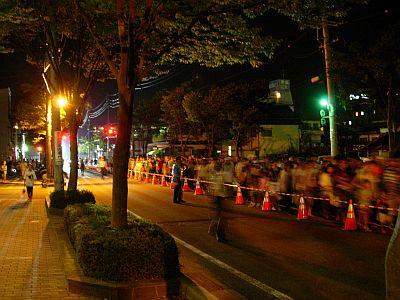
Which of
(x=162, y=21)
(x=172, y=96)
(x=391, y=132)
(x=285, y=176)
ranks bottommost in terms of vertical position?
(x=285, y=176)

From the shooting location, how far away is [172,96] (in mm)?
39969

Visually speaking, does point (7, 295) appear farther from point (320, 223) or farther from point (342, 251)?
point (320, 223)

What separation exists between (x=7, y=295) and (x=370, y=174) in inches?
336

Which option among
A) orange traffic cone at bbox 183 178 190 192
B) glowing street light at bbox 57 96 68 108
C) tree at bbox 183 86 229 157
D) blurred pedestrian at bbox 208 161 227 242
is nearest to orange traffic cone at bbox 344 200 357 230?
blurred pedestrian at bbox 208 161 227 242

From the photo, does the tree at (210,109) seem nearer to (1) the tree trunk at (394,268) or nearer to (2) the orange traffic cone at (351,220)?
(2) the orange traffic cone at (351,220)

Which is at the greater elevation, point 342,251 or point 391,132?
point 391,132

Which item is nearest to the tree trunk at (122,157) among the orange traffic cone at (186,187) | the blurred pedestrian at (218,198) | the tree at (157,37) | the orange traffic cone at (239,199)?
the tree at (157,37)

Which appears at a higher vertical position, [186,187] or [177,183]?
[177,183]

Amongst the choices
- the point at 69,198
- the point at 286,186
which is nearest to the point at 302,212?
the point at 286,186

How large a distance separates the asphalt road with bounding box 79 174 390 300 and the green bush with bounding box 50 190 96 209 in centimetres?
212

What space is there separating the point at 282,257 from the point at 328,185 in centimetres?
477

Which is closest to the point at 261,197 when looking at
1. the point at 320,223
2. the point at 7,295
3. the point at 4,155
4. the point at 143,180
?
the point at 320,223

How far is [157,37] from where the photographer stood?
10.4 metres

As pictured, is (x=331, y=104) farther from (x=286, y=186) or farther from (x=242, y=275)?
(x=242, y=275)
